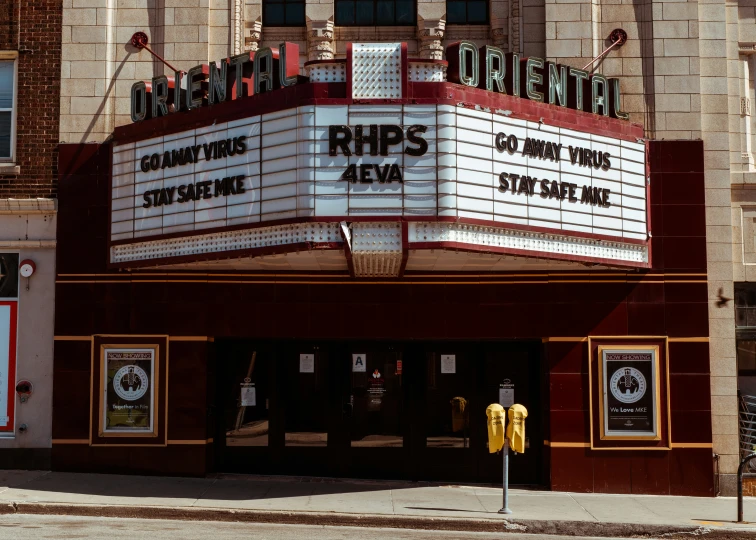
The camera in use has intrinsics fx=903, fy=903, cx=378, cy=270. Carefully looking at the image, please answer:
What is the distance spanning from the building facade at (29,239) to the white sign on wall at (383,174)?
1723mm

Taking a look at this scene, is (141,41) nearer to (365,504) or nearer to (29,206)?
(29,206)

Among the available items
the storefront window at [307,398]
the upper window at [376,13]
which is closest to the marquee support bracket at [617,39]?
the upper window at [376,13]

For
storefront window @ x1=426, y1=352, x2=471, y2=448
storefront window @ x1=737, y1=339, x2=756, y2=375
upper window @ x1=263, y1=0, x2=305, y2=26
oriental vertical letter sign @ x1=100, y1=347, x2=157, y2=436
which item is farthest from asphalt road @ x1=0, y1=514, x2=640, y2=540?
upper window @ x1=263, y1=0, x2=305, y2=26

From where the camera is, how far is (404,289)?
15469 mm

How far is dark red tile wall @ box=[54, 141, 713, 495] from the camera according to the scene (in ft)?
49.8

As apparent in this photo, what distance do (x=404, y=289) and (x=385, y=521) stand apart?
14.1 feet

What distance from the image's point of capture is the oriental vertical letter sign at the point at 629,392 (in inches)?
599

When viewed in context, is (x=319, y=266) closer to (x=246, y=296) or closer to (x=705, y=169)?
(x=246, y=296)

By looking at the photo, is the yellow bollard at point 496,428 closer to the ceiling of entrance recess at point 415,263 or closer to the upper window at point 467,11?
the ceiling of entrance recess at point 415,263

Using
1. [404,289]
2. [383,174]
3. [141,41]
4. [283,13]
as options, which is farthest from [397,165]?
[141,41]

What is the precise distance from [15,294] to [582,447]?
10169mm

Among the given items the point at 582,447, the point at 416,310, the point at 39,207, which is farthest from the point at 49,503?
the point at 582,447

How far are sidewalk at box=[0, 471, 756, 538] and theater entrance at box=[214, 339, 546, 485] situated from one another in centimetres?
48

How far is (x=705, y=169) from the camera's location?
1562 centimetres
